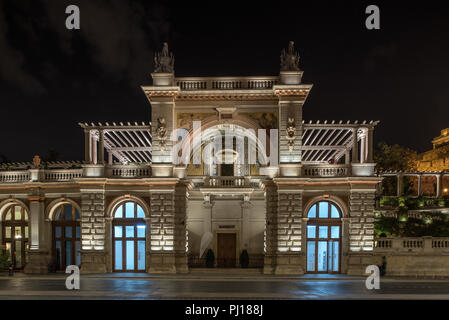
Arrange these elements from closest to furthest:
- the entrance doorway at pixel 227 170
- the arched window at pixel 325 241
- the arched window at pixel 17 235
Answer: the arched window at pixel 325 241
the arched window at pixel 17 235
the entrance doorway at pixel 227 170

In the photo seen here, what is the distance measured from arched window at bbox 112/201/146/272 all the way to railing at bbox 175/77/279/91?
35.8ft

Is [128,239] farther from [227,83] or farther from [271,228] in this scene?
[227,83]

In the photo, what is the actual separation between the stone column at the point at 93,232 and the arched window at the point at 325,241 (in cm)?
1660

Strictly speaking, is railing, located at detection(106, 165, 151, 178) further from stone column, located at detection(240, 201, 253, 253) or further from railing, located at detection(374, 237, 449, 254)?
railing, located at detection(374, 237, 449, 254)

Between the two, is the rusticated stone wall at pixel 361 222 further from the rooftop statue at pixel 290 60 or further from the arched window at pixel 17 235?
the arched window at pixel 17 235

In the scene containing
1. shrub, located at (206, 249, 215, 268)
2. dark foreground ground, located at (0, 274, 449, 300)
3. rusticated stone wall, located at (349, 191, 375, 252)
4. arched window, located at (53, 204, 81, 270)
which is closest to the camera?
dark foreground ground, located at (0, 274, 449, 300)

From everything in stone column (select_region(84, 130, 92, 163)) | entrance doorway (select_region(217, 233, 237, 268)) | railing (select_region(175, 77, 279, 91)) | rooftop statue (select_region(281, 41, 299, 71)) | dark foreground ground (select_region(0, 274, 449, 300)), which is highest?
rooftop statue (select_region(281, 41, 299, 71))

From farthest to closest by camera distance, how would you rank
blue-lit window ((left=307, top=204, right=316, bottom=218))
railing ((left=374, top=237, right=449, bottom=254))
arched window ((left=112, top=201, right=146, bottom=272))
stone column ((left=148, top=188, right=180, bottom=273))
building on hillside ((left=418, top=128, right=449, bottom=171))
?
building on hillside ((left=418, top=128, right=449, bottom=171)) < arched window ((left=112, top=201, right=146, bottom=272)) < blue-lit window ((left=307, top=204, right=316, bottom=218)) < stone column ((left=148, top=188, right=180, bottom=273)) < railing ((left=374, top=237, right=449, bottom=254))

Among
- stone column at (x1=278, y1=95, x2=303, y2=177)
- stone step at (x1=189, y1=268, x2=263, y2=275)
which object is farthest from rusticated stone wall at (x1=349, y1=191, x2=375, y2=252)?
stone step at (x1=189, y1=268, x2=263, y2=275)

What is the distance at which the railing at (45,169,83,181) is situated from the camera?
27353 mm

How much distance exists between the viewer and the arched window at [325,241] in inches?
1031

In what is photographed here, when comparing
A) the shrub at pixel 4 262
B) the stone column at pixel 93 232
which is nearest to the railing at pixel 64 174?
the stone column at pixel 93 232
